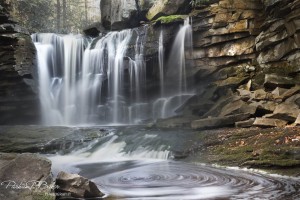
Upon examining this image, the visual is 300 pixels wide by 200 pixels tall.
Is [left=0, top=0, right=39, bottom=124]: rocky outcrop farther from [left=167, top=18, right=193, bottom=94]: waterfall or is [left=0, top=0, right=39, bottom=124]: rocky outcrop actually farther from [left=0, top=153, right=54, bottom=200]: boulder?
[left=0, top=153, right=54, bottom=200]: boulder

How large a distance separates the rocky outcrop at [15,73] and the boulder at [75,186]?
12.8 meters

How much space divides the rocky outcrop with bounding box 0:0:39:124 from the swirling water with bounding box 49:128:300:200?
7.14 meters

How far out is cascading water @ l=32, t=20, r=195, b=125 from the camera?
19.3m

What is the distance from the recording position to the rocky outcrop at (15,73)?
56.0 feet

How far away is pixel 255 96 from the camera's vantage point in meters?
14.0

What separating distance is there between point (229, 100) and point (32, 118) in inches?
470

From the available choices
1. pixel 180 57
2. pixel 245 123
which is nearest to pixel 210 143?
pixel 245 123

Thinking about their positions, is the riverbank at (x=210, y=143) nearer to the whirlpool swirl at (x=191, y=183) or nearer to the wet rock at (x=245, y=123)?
the wet rock at (x=245, y=123)

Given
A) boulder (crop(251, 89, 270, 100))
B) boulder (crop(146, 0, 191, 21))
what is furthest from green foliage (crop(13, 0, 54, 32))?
boulder (crop(251, 89, 270, 100))

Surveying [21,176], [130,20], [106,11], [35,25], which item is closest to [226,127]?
[21,176]

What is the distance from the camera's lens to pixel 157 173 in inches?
334

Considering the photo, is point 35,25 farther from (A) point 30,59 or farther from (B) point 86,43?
(A) point 30,59

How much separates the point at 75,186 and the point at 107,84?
14345 mm

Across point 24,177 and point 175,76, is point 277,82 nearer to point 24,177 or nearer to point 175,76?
point 175,76
